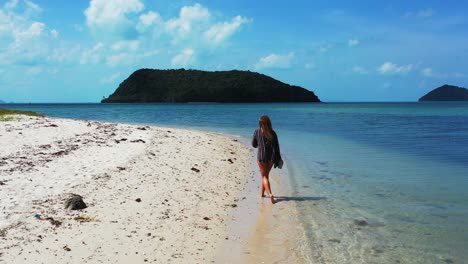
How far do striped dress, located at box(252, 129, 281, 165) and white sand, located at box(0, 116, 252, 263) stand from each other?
1.32 metres

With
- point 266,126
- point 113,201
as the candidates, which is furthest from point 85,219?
point 266,126

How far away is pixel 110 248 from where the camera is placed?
615 centimetres

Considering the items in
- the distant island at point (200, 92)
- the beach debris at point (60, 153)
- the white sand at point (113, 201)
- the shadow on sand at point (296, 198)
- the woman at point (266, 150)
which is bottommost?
the shadow on sand at point (296, 198)

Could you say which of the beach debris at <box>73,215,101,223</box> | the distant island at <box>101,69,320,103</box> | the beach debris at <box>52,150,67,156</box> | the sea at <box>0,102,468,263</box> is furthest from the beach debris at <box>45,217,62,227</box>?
the distant island at <box>101,69,320,103</box>

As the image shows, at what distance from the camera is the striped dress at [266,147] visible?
10.3m

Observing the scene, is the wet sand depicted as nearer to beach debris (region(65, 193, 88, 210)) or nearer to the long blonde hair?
the long blonde hair

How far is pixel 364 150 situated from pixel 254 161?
7299 mm

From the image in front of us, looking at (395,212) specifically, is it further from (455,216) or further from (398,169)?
(398,169)

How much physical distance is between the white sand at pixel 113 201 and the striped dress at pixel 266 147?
1321 mm

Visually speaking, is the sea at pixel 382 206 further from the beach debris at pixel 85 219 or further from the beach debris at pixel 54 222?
the beach debris at pixel 54 222

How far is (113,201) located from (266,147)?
3.90 meters

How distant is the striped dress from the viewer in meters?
10.3

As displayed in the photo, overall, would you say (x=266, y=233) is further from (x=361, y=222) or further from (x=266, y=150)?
(x=266, y=150)

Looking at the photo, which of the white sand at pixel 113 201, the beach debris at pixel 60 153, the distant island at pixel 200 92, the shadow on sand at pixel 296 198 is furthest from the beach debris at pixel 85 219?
the distant island at pixel 200 92
